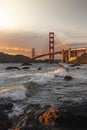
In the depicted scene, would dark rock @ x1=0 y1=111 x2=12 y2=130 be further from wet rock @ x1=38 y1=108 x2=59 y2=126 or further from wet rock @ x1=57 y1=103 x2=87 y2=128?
wet rock @ x1=57 y1=103 x2=87 y2=128

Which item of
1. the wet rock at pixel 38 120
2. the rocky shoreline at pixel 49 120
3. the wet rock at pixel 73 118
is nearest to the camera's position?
the wet rock at pixel 38 120

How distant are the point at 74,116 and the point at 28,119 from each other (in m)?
0.89

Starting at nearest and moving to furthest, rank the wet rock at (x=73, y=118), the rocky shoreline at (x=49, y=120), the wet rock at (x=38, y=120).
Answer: the wet rock at (x=38, y=120) < the rocky shoreline at (x=49, y=120) < the wet rock at (x=73, y=118)

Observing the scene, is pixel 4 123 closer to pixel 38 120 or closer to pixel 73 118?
pixel 38 120

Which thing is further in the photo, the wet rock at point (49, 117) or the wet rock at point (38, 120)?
the wet rock at point (49, 117)

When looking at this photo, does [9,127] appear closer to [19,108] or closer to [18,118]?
[18,118]

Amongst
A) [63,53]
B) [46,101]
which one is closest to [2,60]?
[63,53]

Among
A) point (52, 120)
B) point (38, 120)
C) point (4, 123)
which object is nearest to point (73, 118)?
point (52, 120)

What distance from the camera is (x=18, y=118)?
17.6ft

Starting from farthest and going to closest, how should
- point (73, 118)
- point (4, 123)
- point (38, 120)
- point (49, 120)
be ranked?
point (73, 118) < point (49, 120) < point (38, 120) < point (4, 123)

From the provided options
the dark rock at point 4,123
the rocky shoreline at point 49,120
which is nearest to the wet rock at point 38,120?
the rocky shoreline at point 49,120

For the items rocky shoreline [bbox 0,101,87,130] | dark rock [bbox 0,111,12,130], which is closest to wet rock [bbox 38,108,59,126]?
rocky shoreline [bbox 0,101,87,130]

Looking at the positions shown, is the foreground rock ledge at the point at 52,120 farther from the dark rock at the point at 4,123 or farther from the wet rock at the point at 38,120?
the dark rock at the point at 4,123

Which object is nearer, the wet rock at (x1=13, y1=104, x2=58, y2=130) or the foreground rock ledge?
the wet rock at (x1=13, y1=104, x2=58, y2=130)
